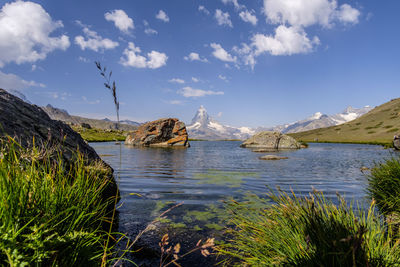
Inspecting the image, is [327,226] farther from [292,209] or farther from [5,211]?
[5,211]

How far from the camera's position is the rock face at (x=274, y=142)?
5106 cm

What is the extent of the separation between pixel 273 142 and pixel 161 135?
28807 millimetres

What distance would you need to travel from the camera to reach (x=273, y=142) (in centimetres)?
5216

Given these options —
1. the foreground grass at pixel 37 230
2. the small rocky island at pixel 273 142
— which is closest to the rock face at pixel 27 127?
the foreground grass at pixel 37 230

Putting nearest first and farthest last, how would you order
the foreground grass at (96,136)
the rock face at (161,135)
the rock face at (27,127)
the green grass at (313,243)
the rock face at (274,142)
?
the green grass at (313,243) < the rock face at (27,127) < the rock face at (274,142) < the rock face at (161,135) < the foreground grass at (96,136)

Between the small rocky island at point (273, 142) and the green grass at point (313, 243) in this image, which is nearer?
the green grass at point (313, 243)

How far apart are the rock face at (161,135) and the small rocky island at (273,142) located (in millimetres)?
18101

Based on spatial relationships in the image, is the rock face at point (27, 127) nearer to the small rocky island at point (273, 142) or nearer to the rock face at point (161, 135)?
the small rocky island at point (273, 142)

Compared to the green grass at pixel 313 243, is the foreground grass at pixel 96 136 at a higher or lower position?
higher

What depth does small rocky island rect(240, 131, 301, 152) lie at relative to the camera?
168 feet

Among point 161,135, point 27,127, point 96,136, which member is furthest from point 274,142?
point 96,136

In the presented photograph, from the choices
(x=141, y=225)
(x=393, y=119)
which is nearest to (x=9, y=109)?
(x=141, y=225)

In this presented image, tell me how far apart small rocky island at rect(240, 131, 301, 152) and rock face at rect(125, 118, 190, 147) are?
18.1 meters

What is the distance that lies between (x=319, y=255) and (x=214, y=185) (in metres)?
9.34
